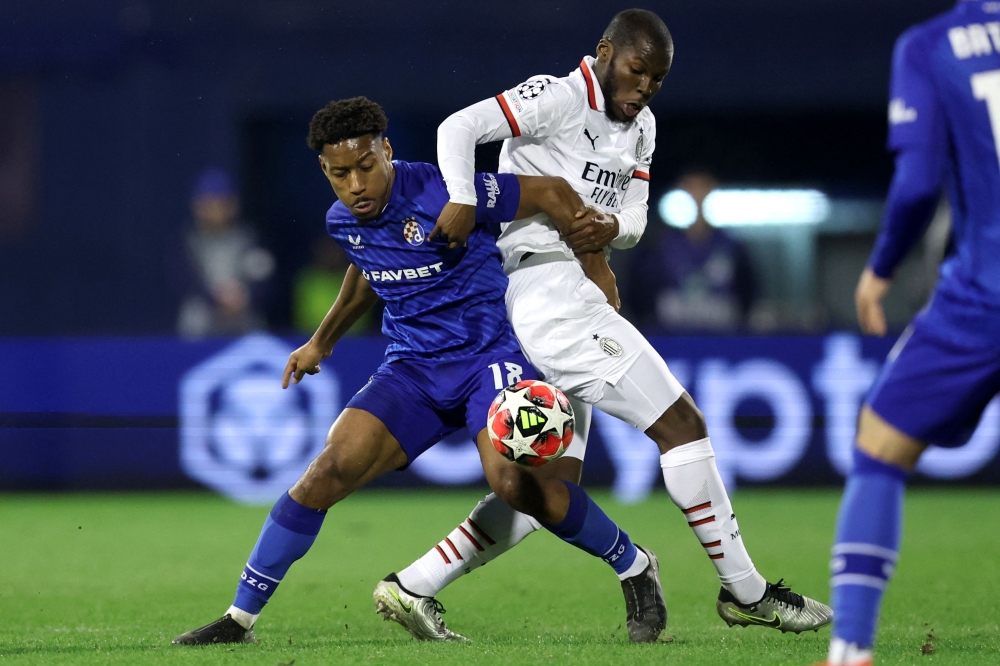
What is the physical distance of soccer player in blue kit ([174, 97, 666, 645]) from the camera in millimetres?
4352

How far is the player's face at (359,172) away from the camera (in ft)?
14.3

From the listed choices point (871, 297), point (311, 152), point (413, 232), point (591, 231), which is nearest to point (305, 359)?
point (413, 232)

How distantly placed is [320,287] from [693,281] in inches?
124

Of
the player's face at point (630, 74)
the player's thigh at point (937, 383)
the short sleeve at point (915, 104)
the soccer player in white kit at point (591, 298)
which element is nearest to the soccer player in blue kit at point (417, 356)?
the soccer player in white kit at point (591, 298)

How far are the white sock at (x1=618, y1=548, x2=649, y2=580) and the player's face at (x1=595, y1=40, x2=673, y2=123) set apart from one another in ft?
5.15

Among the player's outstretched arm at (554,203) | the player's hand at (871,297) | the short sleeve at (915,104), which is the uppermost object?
the short sleeve at (915,104)

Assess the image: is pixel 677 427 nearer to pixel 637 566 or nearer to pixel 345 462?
pixel 637 566

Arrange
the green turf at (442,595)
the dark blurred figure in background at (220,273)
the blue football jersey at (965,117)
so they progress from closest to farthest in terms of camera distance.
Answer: the blue football jersey at (965,117), the green turf at (442,595), the dark blurred figure in background at (220,273)

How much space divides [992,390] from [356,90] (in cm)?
1014

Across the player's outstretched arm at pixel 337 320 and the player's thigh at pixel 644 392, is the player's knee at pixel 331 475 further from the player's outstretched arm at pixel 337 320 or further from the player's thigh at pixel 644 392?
the player's thigh at pixel 644 392

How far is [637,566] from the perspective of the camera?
15.0 feet

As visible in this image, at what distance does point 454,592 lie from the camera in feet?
19.3

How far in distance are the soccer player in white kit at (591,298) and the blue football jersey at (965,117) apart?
5.04 feet

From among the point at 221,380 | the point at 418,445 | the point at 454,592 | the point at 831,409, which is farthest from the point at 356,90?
the point at 418,445
